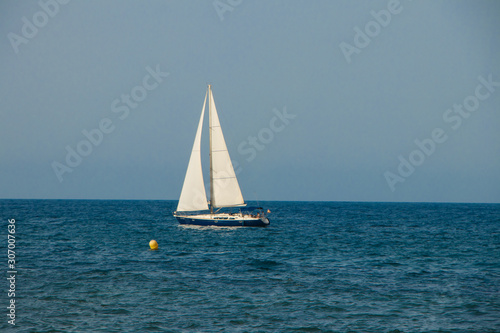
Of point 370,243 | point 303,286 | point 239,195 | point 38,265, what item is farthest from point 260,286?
point 239,195

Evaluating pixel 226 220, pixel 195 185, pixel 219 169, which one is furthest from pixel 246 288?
pixel 195 185

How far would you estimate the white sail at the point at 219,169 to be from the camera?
197 feet

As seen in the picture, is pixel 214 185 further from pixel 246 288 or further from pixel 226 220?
pixel 246 288

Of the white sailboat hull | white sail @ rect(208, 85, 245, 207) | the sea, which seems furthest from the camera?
white sail @ rect(208, 85, 245, 207)

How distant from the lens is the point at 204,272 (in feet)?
110

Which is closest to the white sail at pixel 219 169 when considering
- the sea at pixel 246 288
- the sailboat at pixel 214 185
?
the sailboat at pixel 214 185

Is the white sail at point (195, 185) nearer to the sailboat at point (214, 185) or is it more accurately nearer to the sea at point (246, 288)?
the sailboat at point (214, 185)

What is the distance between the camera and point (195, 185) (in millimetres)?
60625

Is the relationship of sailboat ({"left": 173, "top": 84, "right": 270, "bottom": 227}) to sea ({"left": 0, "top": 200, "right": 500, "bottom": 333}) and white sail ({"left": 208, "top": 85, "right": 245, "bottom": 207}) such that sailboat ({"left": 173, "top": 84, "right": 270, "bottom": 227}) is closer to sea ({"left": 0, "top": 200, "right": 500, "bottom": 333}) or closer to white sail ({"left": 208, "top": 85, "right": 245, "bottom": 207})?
white sail ({"left": 208, "top": 85, "right": 245, "bottom": 207})

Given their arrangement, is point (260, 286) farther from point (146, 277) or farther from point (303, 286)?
point (146, 277)

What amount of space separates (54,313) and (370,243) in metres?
36.9

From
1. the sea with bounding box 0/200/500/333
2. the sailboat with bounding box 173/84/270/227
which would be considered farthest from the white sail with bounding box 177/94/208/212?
the sea with bounding box 0/200/500/333

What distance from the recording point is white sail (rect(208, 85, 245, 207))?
197 feet

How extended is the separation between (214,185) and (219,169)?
1991mm
